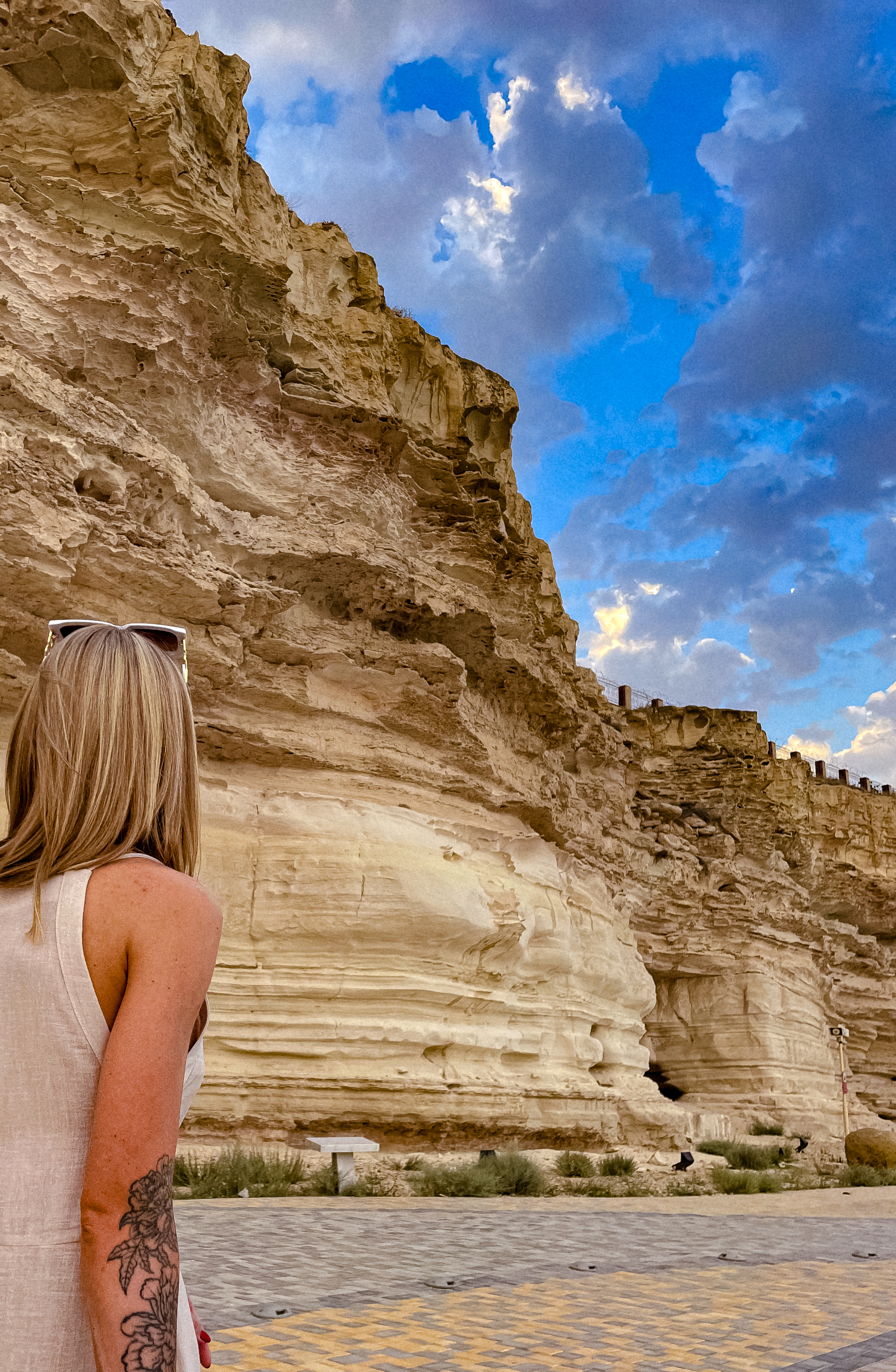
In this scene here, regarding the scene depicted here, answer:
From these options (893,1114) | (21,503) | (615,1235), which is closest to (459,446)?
(21,503)

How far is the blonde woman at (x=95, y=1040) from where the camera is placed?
133 cm

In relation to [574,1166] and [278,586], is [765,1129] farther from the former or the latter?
[278,586]

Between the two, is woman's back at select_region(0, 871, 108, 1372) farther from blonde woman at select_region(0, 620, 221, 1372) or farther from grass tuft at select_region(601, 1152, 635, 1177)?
grass tuft at select_region(601, 1152, 635, 1177)

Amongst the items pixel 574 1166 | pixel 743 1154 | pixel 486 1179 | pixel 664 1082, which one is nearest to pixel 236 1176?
pixel 486 1179

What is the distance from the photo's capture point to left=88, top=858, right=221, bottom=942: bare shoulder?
4.64 feet

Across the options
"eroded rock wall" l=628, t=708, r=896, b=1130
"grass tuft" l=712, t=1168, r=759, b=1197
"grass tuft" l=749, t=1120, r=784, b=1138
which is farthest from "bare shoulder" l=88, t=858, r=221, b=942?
"grass tuft" l=749, t=1120, r=784, b=1138

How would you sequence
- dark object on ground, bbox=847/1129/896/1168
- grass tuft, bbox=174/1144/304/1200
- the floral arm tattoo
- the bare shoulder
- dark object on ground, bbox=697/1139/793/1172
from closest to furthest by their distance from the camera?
1. the floral arm tattoo
2. the bare shoulder
3. grass tuft, bbox=174/1144/304/1200
4. dark object on ground, bbox=697/1139/793/1172
5. dark object on ground, bbox=847/1129/896/1168

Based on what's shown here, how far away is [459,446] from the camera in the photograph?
65.8ft

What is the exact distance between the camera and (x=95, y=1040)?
55.2 inches

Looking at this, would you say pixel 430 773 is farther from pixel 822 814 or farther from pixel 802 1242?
pixel 822 814

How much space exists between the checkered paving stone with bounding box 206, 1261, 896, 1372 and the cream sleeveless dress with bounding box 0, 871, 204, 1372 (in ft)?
9.91

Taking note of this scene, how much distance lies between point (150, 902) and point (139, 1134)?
30 cm

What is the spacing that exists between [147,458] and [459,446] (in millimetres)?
8450

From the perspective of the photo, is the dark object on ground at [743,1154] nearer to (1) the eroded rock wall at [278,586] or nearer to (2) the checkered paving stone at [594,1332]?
(1) the eroded rock wall at [278,586]
